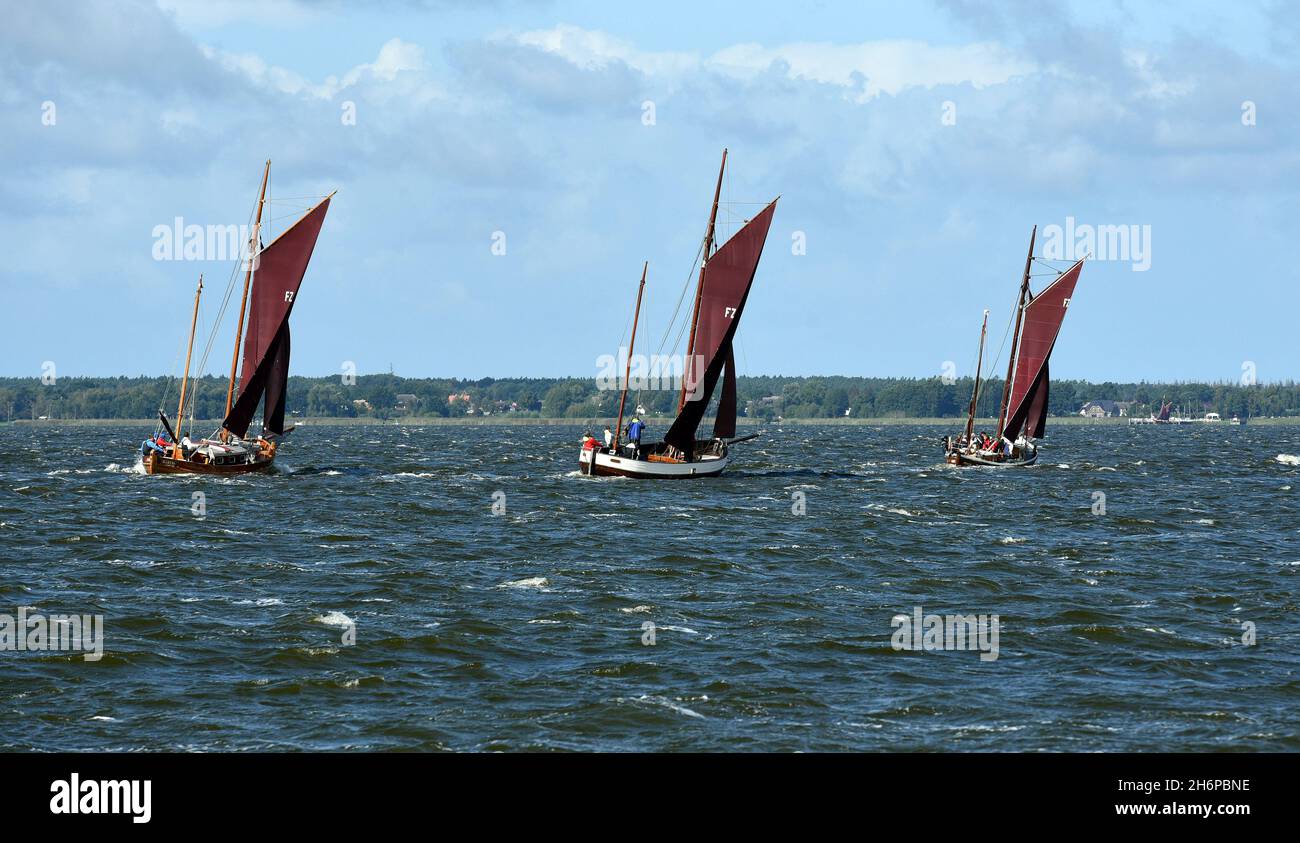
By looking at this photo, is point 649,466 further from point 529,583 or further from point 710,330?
point 529,583

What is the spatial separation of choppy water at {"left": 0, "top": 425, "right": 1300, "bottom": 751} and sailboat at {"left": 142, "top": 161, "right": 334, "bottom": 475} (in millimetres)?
10400

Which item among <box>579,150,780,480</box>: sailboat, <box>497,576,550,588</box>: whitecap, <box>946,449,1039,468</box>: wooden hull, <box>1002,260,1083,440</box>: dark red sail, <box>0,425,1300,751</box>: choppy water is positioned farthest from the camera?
<box>946,449,1039,468</box>: wooden hull

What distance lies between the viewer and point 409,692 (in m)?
22.2

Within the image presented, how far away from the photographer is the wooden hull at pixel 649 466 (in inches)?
2768

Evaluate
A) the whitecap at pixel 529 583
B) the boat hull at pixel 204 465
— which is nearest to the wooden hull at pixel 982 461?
the boat hull at pixel 204 465

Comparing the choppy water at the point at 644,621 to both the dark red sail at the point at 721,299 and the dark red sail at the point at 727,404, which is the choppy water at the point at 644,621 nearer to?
the dark red sail at the point at 721,299

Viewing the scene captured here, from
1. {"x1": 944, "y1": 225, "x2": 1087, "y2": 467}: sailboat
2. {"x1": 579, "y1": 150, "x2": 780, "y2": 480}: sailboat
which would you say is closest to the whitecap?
{"x1": 579, "y1": 150, "x2": 780, "y2": 480}: sailboat

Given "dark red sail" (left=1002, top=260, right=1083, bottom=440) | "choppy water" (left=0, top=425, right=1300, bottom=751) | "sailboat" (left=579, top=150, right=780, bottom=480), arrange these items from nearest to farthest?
"choppy water" (left=0, top=425, right=1300, bottom=751) < "sailboat" (left=579, top=150, right=780, bottom=480) < "dark red sail" (left=1002, top=260, right=1083, bottom=440)

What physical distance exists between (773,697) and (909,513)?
3324 centimetres

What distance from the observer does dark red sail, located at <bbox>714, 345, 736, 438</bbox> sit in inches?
2766

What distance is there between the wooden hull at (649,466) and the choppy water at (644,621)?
414 inches

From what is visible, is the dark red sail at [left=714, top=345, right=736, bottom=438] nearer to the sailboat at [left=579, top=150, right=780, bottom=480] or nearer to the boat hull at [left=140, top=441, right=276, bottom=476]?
the sailboat at [left=579, top=150, right=780, bottom=480]
